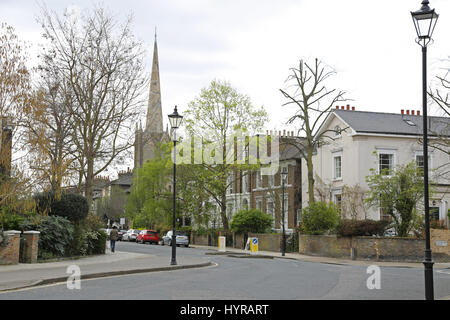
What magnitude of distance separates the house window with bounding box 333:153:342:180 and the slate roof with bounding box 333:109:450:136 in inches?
A: 122

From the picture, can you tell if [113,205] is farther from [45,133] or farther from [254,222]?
[45,133]

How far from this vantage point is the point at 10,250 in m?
21.4

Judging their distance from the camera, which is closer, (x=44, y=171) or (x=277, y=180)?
(x=44, y=171)

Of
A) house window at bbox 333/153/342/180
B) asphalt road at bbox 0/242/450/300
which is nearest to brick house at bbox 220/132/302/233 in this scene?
house window at bbox 333/153/342/180

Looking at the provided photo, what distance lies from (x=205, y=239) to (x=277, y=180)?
411 inches

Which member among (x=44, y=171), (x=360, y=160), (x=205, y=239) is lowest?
(x=205, y=239)
